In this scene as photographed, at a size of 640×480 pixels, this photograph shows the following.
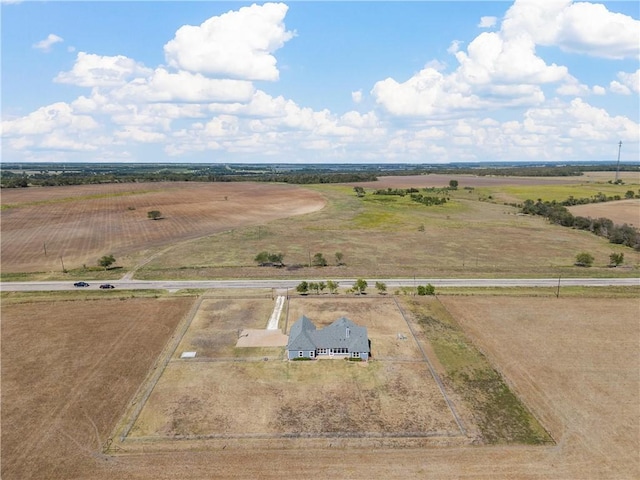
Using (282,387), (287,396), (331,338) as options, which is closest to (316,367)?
(331,338)

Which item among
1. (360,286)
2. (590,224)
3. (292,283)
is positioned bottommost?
(292,283)

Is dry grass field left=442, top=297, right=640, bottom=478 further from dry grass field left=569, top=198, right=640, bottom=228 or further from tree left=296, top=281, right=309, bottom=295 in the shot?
dry grass field left=569, top=198, right=640, bottom=228

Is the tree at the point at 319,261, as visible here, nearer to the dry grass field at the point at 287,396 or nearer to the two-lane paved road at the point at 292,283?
the two-lane paved road at the point at 292,283

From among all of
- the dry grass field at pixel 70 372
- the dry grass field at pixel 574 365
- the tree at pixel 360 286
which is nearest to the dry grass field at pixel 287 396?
the dry grass field at pixel 70 372

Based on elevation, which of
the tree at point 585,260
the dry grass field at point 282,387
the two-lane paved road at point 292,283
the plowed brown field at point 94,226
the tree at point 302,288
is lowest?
the dry grass field at point 282,387

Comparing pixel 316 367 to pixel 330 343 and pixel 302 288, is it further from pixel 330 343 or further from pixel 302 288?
pixel 302 288

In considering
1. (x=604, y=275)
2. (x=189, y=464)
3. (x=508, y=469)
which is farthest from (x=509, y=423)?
(x=604, y=275)
